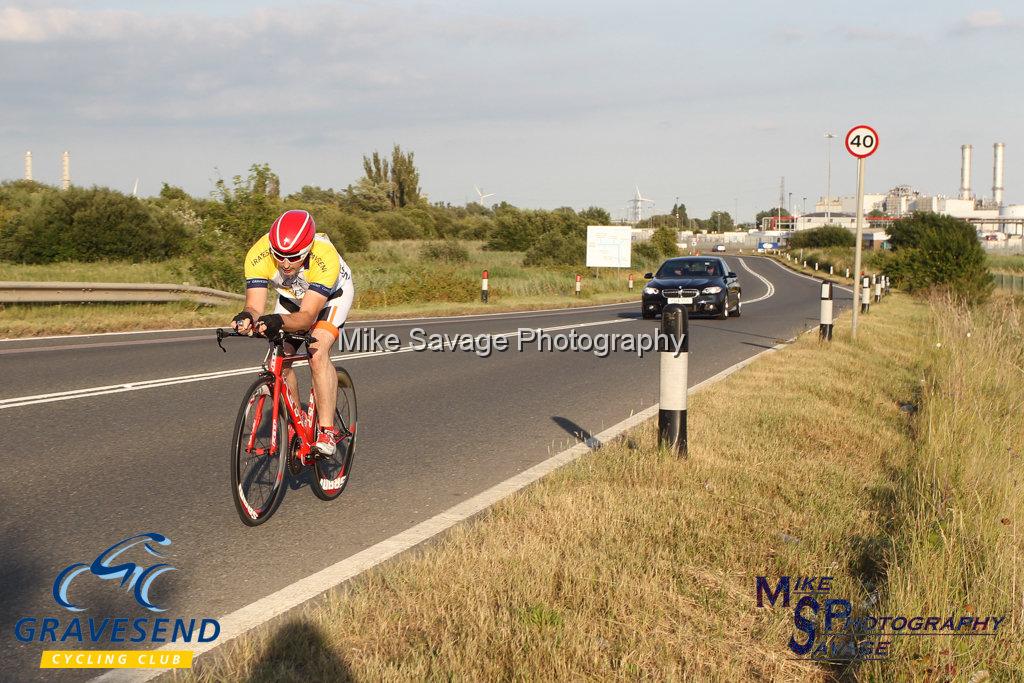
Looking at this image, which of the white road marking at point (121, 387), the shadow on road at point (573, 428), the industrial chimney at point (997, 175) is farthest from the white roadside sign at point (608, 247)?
the industrial chimney at point (997, 175)

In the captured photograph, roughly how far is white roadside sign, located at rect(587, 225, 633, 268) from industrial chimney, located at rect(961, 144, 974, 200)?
5868 inches

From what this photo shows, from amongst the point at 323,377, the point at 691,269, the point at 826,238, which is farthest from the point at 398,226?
the point at 323,377

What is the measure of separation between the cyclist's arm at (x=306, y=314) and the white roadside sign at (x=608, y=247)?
40380 mm

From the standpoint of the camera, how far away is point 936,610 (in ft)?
11.0

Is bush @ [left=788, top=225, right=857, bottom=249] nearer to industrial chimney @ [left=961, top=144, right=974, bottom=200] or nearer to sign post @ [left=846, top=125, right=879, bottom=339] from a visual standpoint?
industrial chimney @ [left=961, top=144, right=974, bottom=200]

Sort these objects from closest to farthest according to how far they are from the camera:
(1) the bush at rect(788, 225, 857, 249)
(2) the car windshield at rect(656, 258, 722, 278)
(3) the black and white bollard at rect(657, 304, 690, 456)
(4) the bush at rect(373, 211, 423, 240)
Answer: (3) the black and white bollard at rect(657, 304, 690, 456) < (2) the car windshield at rect(656, 258, 722, 278) < (4) the bush at rect(373, 211, 423, 240) < (1) the bush at rect(788, 225, 857, 249)

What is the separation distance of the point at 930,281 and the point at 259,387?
33.7 meters

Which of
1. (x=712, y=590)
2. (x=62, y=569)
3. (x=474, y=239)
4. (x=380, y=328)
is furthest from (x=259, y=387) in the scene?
(x=474, y=239)

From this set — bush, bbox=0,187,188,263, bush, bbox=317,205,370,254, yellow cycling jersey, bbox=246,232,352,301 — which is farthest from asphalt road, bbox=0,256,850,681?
bush, bbox=317,205,370,254

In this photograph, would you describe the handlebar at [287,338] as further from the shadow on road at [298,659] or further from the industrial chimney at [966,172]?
the industrial chimney at [966,172]

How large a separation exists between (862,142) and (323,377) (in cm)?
1161

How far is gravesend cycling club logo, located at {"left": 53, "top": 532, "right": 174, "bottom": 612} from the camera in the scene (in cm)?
372

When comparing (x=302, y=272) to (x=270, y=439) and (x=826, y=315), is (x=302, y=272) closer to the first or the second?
(x=270, y=439)

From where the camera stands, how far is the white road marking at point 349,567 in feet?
10.8
